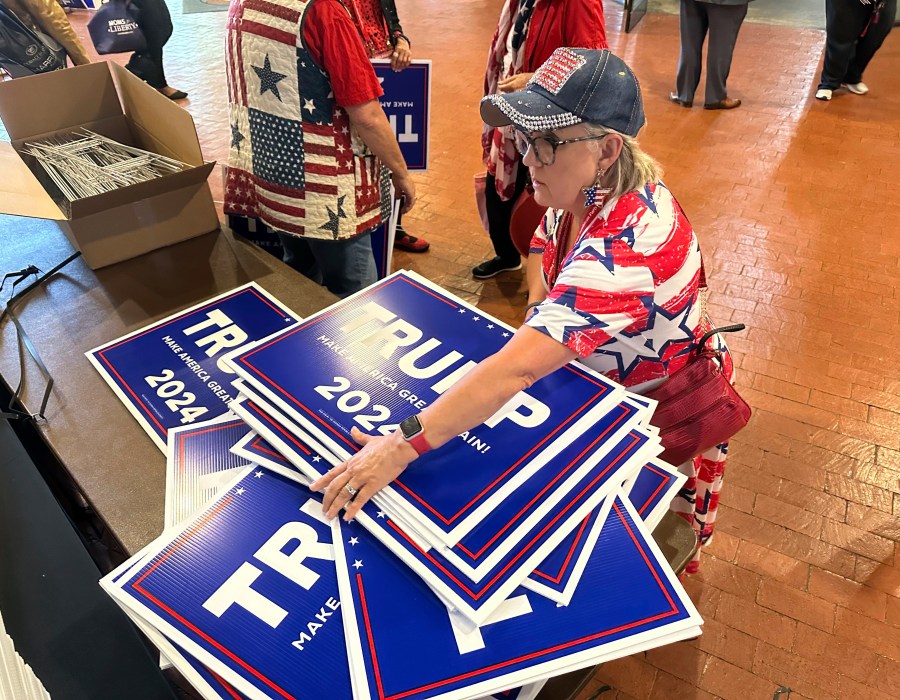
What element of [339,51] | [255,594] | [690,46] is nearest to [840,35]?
[690,46]

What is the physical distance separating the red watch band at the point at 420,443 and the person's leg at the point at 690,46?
5.40m

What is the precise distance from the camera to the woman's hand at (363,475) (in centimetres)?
98

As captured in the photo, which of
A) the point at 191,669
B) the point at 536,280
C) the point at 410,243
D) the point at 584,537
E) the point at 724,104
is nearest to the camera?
the point at 191,669

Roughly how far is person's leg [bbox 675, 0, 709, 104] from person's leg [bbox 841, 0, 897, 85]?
1416 mm

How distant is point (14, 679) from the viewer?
845mm

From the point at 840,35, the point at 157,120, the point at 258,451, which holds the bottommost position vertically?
the point at 258,451

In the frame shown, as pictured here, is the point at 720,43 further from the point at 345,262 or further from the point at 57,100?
the point at 57,100

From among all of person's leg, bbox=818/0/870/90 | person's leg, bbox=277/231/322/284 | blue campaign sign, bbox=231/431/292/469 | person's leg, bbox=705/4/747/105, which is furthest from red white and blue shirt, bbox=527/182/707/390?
person's leg, bbox=818/0/870/90

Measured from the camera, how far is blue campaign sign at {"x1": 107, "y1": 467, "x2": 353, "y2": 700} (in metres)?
0.82

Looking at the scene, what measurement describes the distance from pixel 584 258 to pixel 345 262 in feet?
3.00

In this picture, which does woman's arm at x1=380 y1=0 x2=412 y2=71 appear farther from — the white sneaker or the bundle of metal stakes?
the white sneaker

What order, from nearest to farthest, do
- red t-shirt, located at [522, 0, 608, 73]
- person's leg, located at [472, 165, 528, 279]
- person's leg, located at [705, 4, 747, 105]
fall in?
red t-shirt, located at [522, 0, 608, 73], person's leg, located at [472, 165, 528, 279], person's leg, located at [705, 4, 747, 105]

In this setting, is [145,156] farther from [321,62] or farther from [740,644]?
[740,644]

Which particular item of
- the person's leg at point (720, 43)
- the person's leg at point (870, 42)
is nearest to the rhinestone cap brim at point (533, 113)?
the person's leg at point (720, 43)
